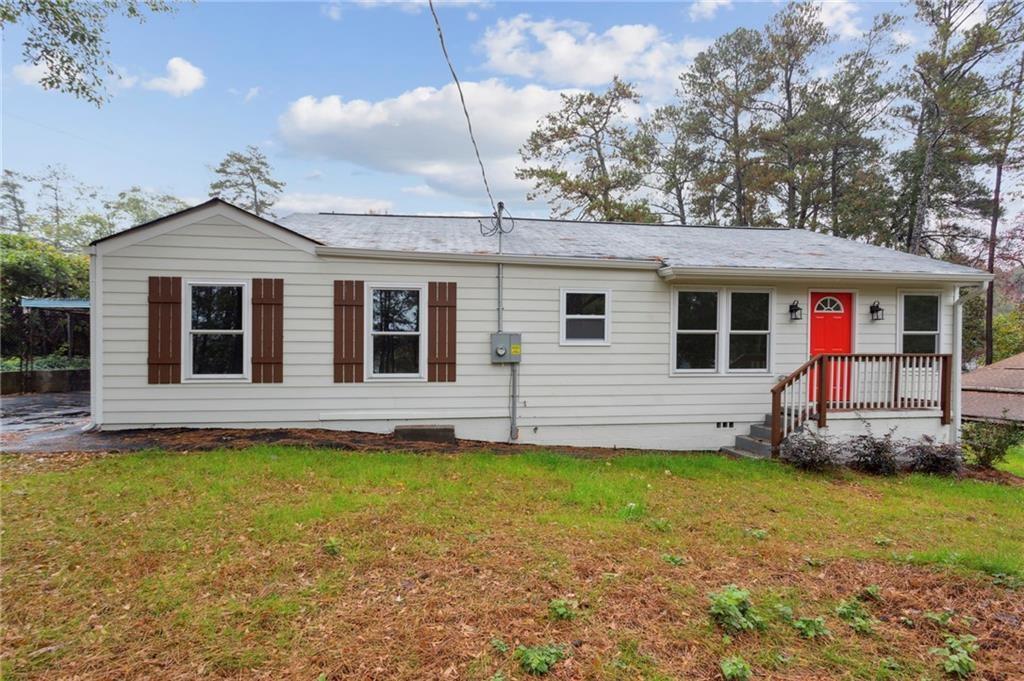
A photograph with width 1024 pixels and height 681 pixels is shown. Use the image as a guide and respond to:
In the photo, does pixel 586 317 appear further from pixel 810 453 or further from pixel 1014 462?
pixel 1014 462

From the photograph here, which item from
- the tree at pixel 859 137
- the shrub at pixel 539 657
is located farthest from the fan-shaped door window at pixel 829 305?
the tree at pixel 859 137

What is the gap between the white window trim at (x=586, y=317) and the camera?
7598mm

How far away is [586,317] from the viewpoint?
303 inches

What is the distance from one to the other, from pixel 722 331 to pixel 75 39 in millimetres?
11120

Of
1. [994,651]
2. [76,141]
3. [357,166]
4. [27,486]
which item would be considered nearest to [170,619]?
[27,486]

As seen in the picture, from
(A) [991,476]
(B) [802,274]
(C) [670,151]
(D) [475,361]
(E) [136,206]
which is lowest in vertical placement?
(A) [991,476]

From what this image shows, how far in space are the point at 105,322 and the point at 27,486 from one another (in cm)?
276

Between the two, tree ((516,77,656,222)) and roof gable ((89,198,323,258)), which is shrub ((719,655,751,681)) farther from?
tree ((516,77,656,222))

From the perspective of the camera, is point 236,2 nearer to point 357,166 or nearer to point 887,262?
point 357,166

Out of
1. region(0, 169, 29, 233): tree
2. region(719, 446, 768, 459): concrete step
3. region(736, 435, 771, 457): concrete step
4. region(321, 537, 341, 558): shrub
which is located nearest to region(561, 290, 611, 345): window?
region(719, 446, 768, 459): concrete step

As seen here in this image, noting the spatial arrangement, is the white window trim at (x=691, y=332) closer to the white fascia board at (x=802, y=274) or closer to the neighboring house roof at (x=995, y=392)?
the white fascia board at (x=802, y=274)

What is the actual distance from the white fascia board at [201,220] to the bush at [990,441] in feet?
34.1

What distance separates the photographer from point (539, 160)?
20.8 meters

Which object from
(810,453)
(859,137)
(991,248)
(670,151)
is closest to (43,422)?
(810,453)
